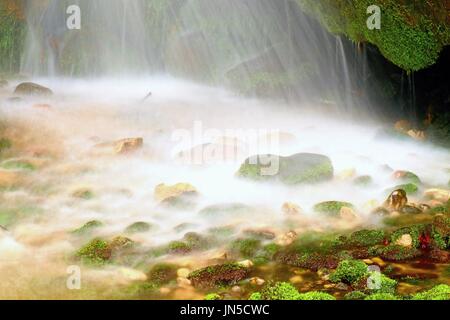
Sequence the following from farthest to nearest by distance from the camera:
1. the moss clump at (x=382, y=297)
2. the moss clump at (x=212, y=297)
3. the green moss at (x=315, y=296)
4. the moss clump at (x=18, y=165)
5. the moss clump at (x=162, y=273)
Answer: the moss clump at (x=18, y=165), the moss clump at (x=162, y=273), the moss clump at (x=212, y=297), the green moss at (x=315, y=296), the moss clump at (x=382, y=297)

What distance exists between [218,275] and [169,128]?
26.5ft

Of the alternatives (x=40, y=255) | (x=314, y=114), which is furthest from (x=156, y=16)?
Answer: (x=40, y=255)

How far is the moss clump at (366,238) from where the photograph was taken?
712 centimetres

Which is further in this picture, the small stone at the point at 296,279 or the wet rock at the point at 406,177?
the wet rock at the point at 406,177

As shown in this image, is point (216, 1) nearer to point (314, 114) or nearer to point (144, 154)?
point (314, 114)

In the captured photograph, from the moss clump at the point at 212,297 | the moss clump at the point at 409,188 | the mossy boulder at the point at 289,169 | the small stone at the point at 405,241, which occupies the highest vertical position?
the mossy boulder at the point at 289,169

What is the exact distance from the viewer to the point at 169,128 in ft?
45.1

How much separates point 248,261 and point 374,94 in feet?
32.3

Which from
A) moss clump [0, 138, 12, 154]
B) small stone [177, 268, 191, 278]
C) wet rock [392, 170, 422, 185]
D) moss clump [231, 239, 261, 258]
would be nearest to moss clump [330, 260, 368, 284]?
moss clump [231, 239, 261, 258]

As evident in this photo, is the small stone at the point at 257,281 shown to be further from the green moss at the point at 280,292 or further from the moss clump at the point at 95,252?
the moss clump at the point at 95,252

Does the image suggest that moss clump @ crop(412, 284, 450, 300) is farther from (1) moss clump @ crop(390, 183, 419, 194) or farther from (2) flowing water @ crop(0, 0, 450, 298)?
(1) moss clump @ crop(390, 183, 419, 194)

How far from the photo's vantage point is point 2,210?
845 cm

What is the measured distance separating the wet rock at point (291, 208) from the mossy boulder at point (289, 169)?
1149 mm

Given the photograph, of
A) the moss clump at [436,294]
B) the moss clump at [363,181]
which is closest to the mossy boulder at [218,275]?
the moss clump at [436,294]
